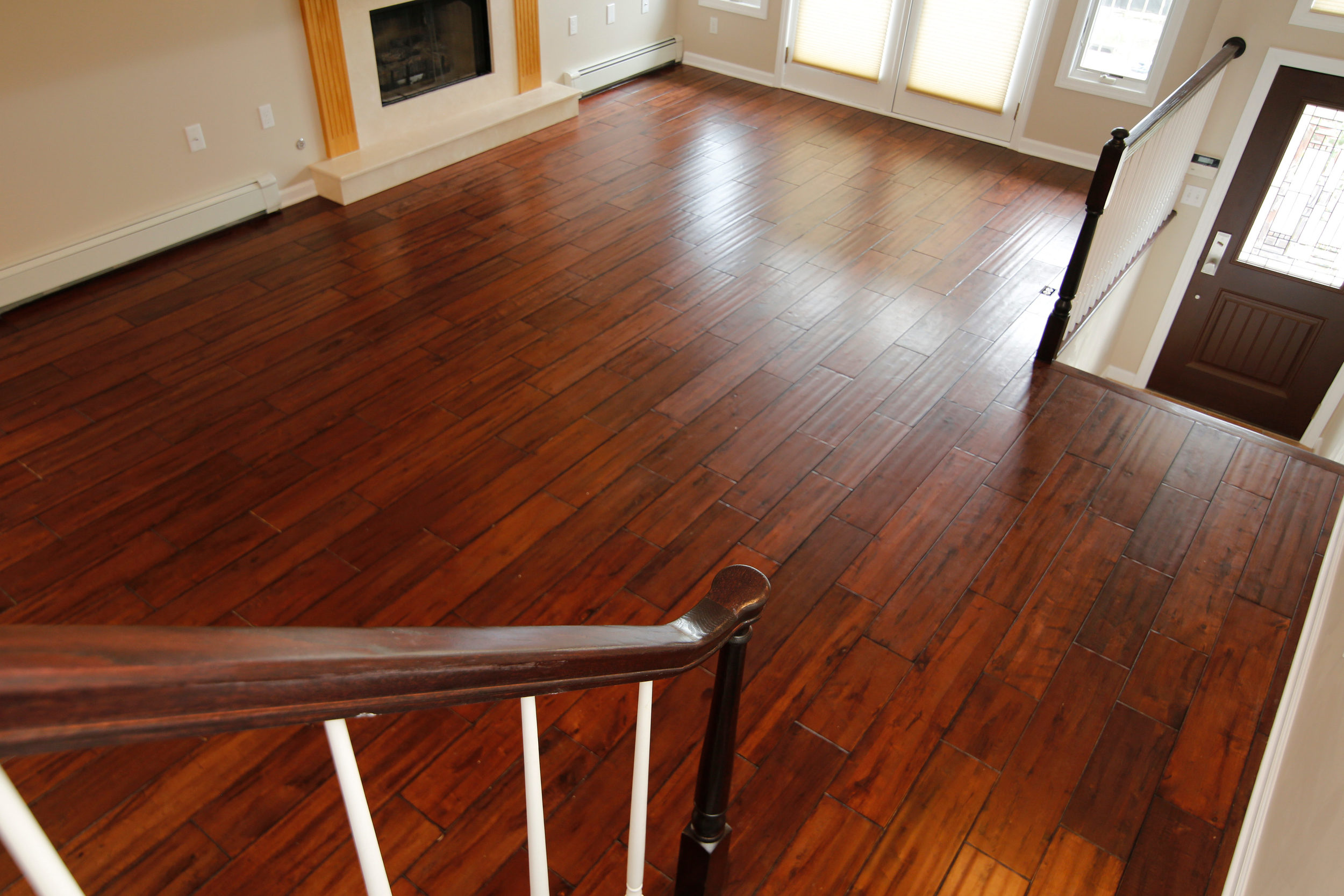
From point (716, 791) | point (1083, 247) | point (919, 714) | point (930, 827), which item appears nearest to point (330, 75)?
point (1083, 247)

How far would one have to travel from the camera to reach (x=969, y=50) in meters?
5.99

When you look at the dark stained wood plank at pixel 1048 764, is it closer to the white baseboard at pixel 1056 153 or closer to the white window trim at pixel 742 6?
the white baseboard at pixel 1056 153

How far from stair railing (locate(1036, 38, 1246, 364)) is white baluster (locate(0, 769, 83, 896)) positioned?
3.77m

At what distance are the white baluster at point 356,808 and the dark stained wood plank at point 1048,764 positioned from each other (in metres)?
1.90

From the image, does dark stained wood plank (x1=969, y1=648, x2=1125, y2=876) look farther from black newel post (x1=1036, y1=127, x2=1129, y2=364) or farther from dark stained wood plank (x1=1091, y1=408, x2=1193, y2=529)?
black newel post (x1=1036, y1=127, x2=1129, y2=364)

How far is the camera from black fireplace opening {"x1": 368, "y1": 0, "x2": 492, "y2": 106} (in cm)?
503

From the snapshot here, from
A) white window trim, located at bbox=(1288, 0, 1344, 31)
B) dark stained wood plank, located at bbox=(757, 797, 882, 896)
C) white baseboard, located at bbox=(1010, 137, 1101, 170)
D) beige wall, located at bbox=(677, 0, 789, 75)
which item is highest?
white window trim, located at bbox=(1288, 0, 1344, 31)

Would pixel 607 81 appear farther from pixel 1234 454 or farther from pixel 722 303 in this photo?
pixel 1234 454

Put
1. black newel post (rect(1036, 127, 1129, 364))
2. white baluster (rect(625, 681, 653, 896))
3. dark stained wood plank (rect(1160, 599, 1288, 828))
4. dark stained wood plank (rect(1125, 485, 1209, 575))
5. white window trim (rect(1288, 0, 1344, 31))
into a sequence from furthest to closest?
white window trim (rect(1288, 0, 1344, 31)) → black newel post (rect(1036, 127, 1129, 364)) → dark stained wood plank (rect(1125, 485, 1209, 575)) → dark stained wood plank (rect(1160, 599, 1288, 828)) → white baluster (rect(625, 681, 653, 896))

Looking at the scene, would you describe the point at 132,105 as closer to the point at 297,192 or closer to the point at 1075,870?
the point at 297,192

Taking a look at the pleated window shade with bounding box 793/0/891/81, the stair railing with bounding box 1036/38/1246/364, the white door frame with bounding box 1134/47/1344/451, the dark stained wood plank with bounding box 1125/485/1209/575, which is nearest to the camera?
the dark stained wood plank with bounding box 1125/485/1209/575

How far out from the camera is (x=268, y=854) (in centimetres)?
211

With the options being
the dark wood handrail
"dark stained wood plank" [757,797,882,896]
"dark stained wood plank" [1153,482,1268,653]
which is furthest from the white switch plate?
the dark wood handrail

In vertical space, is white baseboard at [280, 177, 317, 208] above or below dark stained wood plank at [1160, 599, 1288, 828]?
above
